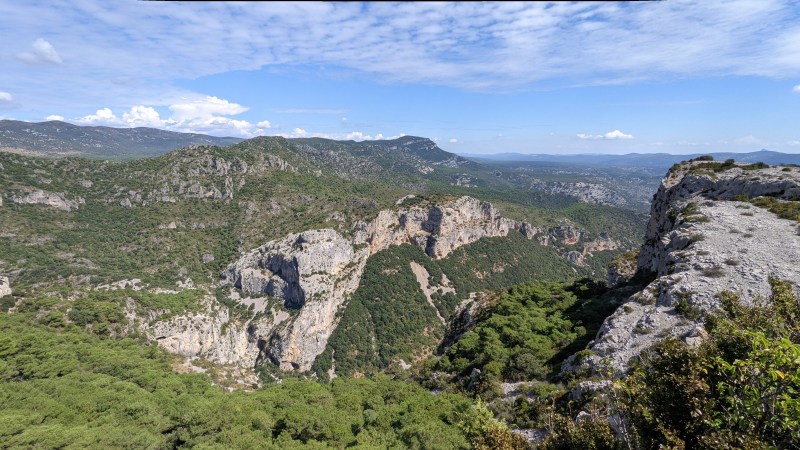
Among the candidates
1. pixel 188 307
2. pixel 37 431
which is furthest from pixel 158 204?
pixel 37 431

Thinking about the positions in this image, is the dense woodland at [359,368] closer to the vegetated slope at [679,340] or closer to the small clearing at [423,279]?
the vegetated slope at [679,340]

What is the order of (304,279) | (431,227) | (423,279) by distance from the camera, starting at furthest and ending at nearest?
(431,227), (423,279), (304,279)

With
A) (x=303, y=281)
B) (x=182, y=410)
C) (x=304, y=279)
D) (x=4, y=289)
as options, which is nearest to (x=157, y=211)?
(x=304, y=279)

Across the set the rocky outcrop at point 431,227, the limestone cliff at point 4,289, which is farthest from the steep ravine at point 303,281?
the limestone cliff at point 4,289

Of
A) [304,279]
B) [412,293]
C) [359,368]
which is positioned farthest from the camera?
[412,293]

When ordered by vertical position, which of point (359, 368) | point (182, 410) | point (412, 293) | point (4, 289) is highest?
point (182, 410)

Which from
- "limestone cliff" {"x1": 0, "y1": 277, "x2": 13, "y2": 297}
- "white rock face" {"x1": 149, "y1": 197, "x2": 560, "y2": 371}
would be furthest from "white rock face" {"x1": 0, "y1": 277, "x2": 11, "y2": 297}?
"white rock face" {"x1": 149, "y1": 197, "x2": 560, "y2": 371}

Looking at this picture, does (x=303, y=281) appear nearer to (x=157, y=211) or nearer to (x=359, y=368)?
(x=359, y=368)

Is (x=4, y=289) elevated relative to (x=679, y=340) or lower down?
lower down
